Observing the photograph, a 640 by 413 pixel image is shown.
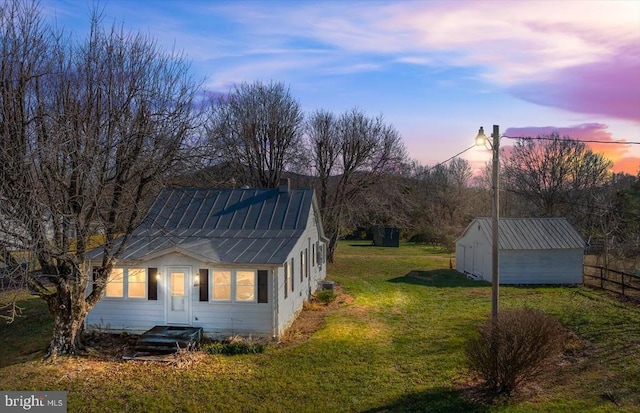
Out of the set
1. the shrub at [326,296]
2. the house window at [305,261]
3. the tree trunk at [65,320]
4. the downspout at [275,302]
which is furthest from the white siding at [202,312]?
the shrub at [326,296]

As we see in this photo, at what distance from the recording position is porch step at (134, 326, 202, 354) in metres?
11.7

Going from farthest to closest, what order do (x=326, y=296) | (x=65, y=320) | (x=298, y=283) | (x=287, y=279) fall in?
(x=326, y=296) → (x=298, y=283) → (x=287, y=279) → (x=65, y=320)

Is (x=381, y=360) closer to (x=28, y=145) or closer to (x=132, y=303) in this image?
(x=132, y=303)

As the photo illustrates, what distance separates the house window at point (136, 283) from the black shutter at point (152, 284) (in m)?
0.17

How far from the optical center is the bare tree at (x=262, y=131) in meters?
31.0

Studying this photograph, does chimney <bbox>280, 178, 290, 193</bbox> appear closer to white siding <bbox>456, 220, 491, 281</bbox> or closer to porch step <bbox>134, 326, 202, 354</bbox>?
porch step <bbox>134, 326, 202, 354</bbox>

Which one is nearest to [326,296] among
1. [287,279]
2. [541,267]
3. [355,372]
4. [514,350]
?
[287,279]

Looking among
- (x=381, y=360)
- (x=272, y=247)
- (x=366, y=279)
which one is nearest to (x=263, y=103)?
(x=366, y=279)

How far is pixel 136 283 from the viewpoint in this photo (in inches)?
540

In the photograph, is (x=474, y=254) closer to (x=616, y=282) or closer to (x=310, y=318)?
(x=616, y=282)

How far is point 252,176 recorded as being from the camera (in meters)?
31.4

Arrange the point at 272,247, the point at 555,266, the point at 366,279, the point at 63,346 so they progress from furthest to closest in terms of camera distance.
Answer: the point at 366,279
the point at 555,266
the point at 272,247
the point at 63,346

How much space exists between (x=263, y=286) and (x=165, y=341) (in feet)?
10.3

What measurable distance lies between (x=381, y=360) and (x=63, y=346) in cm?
869
